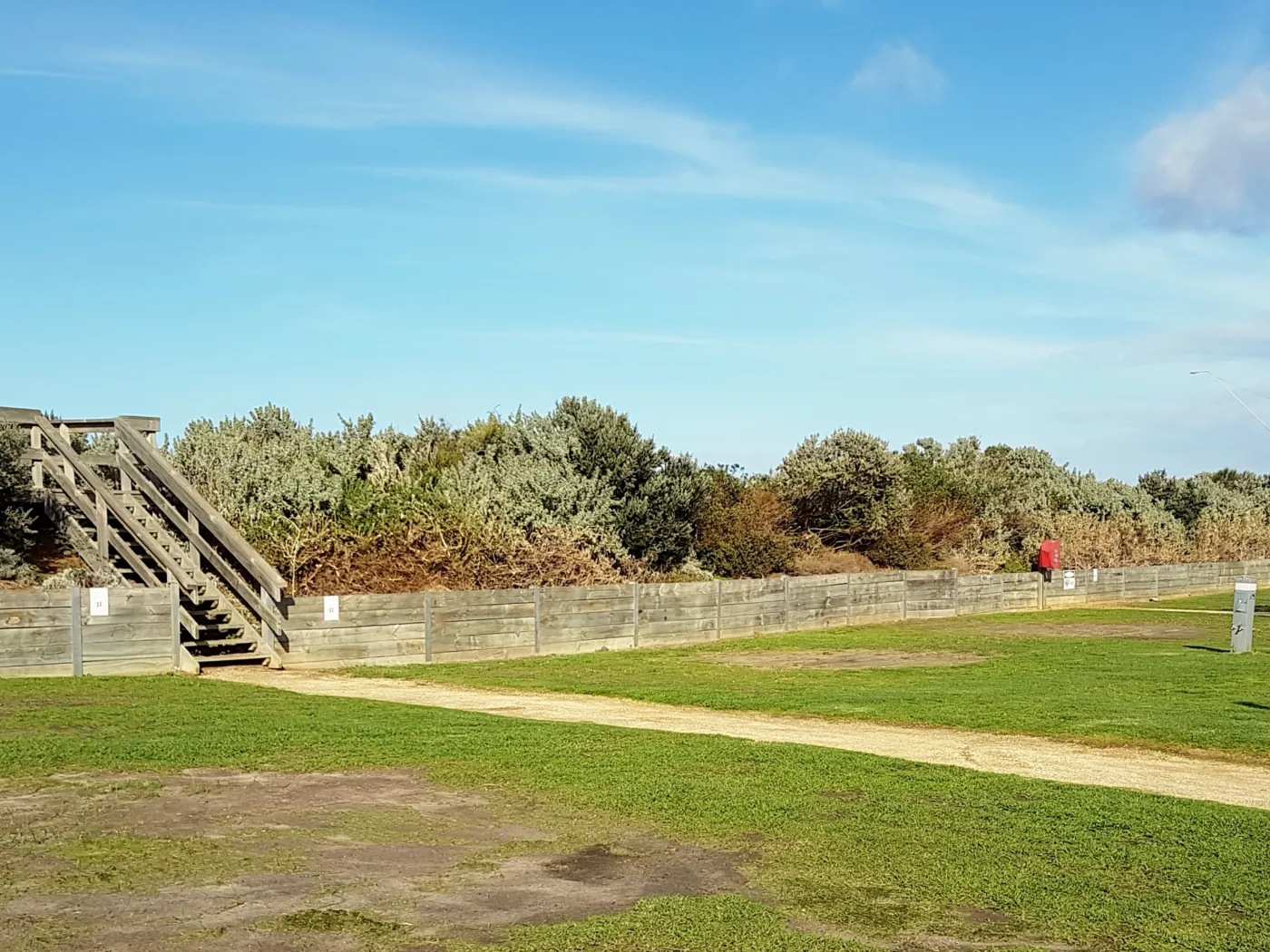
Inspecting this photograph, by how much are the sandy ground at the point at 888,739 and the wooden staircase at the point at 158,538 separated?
1450 mm

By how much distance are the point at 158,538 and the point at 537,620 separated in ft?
23.0

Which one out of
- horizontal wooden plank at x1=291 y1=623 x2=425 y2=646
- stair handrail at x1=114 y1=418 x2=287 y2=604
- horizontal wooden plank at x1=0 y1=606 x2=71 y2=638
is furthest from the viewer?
horizontal wooden plank at x1=291 y1=623 x2=425 y2=646

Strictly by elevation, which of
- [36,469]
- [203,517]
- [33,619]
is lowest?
[33,619]

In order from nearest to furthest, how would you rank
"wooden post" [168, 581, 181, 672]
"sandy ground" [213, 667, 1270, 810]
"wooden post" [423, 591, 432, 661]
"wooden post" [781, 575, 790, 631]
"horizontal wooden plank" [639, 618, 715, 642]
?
1. "sandy ground" [213, 667, 1270, 810]
2. "wooden post" [168, 581, 181, 672]
3. "wooden post" [423, 591, 432, 661]
4. "horizontal wooden plank" [639, 618, 715, 642]
5. "wooden post" [781, 575, 790, 631]

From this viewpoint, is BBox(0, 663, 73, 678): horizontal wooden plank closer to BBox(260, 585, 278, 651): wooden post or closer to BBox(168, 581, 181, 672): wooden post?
BBox(168, 581, 181, 672): wooden post

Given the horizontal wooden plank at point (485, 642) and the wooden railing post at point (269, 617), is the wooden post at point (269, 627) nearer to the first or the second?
the wooden railing post at point (269, 617)

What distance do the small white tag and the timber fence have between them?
5cm

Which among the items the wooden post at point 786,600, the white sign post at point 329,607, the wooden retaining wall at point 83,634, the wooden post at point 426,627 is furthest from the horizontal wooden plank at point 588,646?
the wooden retaining wall at point 83,634

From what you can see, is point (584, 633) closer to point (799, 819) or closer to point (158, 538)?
point (158, 538)

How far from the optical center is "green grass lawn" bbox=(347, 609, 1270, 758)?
50.9ft

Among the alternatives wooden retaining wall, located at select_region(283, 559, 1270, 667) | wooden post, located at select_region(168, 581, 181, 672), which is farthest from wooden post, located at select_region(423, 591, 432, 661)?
wooden post, located at select_region(168, 581, 181, 672)

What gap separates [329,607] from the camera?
2141 centimetres

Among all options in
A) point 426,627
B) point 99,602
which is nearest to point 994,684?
point 426,627

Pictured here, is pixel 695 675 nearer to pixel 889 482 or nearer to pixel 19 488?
pixel 19 488
